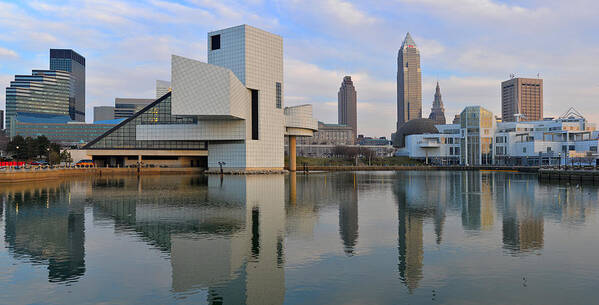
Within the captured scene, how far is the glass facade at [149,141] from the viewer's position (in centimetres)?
9844

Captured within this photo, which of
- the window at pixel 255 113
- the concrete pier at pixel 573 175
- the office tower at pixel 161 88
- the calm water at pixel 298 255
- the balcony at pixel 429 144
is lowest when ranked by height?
the calm water at pixel 298 255

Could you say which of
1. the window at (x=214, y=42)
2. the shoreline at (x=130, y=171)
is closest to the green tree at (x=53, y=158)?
the shoreline at (x=130, y=171)

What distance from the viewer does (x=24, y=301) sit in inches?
476

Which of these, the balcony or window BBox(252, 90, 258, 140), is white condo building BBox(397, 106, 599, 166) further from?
window BBox(252, 90, 258, 140)

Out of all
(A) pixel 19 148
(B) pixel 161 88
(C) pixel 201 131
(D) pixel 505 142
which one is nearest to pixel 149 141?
(C) pixel 201 131

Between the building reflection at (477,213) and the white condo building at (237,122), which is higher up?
the white condo building at (237,122)

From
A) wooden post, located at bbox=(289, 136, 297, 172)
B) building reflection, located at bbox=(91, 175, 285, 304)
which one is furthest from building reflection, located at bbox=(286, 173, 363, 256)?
wooden post, located at bbox=(289, 136, 297, 172)

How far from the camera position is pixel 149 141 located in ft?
337

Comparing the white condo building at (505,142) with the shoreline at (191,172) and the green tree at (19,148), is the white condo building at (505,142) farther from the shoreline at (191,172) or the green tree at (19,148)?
the green tree at (19,148)

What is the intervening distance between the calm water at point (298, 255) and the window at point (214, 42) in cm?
6614

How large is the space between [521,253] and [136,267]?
1407cm

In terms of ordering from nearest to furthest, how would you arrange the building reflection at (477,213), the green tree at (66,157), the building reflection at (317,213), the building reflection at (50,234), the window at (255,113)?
1. the building reflection at (50,234)
2. the building reflection at (317,213)
3. the building reflection at (477,213)
4. the window at (255,113)
5. the green tree at (66,157)

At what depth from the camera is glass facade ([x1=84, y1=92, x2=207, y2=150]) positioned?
98.4m

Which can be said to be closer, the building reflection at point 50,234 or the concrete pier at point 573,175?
the building reflection at point 50,234
